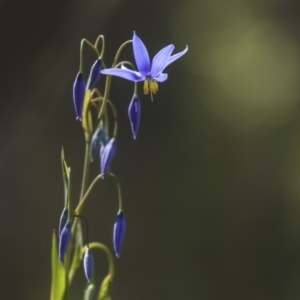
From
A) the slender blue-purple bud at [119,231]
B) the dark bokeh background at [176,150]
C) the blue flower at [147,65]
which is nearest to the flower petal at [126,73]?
the blue flower at [147,65]

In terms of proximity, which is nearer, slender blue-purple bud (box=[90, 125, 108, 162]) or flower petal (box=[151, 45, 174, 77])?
flower petal (box=[151, 45, 174, 77])

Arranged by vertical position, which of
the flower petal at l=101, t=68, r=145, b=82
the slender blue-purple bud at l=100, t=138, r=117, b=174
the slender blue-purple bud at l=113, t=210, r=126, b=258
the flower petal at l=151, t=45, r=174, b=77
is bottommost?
the slender blue-purple bud at l=113, t=210, r=126, b=258

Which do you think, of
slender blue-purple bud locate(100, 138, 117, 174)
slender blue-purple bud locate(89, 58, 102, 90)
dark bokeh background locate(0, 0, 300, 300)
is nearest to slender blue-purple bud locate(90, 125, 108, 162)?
slender blue-purple bud locate(100, 138, 117, 174)

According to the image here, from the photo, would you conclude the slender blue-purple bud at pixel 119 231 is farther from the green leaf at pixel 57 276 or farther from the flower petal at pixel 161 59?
the flower petal at pixel 161 59

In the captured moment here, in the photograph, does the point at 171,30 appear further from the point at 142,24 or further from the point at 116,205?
the point at 116,205

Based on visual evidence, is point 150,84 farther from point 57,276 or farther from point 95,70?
point 57,276

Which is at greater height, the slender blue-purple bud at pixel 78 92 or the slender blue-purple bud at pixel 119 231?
the slender blue-purple bud at pixel 78 92

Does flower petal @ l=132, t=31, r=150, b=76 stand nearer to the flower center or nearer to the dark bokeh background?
the flower center

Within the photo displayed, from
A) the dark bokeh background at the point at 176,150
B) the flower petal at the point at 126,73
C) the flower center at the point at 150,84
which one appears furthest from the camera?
Answer: the dark bokeh background at the point at 176,150
